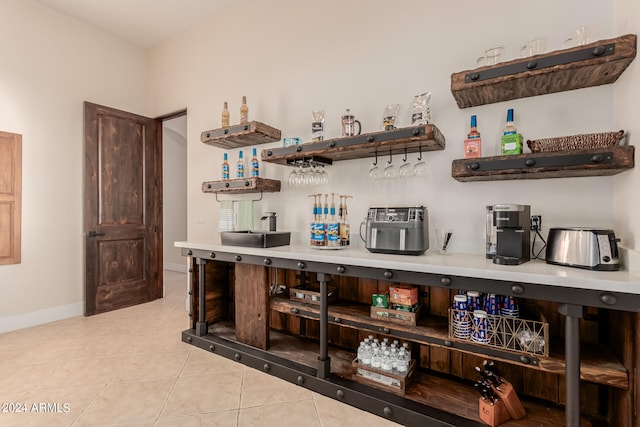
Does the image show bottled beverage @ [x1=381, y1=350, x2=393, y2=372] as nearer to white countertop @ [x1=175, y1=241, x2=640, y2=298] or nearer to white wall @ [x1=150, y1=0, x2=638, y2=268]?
white countertop @ [x1=175, y1=241, x2=640, y2=298]

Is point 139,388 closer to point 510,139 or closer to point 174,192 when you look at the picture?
point 510,139


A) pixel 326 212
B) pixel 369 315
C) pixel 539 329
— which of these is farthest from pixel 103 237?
pixel 539 329

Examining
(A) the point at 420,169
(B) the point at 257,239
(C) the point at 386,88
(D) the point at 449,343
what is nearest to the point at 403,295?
A: (D) the point at 449,343

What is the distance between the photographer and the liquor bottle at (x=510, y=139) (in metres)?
1.70

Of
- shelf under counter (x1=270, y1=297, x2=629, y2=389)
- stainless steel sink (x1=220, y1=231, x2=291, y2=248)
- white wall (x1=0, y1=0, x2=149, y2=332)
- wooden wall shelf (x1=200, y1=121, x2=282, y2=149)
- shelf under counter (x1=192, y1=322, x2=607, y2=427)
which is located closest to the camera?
shelf under counter (x1=270, y1=297, x2=629, y2=389)

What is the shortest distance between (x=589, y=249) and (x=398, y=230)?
881 millimetres

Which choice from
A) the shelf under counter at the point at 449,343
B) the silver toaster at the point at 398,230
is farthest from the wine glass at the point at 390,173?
the shelf under counter at the point at 449,343

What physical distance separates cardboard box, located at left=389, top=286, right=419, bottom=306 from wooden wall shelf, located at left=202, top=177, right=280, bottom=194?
→ 56.7 inches

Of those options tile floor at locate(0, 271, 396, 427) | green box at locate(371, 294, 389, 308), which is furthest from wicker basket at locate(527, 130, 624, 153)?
tile floor at locate(0, 271, 396, 427)

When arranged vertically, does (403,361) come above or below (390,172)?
below

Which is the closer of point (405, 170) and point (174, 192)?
point (405, 170)

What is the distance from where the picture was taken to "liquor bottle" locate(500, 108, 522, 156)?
5.57 ft

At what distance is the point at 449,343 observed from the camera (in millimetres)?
1635

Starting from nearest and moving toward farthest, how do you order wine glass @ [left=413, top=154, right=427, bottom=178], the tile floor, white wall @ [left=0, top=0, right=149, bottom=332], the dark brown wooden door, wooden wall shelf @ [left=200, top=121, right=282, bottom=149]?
the tile floor < wine glass @ [left=413, top=154, right=427, bottom=178] < wooden wall shelf @ [left=200, top=121, right=282, bottom=149] < white wall @ [left=0, top=0, right=149, bottom=332] < the dark brown wooden door
